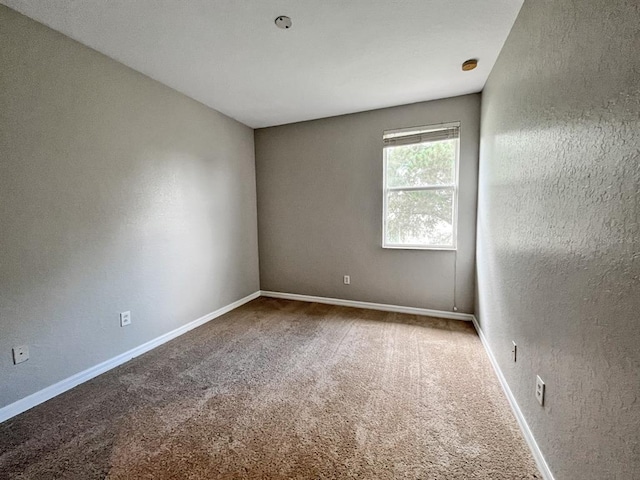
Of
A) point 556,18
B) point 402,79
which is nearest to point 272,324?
point 402,79

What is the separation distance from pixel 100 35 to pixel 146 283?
198 centimetres

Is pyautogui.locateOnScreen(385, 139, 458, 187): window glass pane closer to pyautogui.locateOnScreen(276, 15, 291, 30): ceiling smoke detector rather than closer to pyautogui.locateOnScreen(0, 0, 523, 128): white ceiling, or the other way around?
pyautogui.locateOnScreen(0, 0, 523, 128): white ceiling

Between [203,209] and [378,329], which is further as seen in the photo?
[203,209]

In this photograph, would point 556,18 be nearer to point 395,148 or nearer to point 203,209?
point 395,148

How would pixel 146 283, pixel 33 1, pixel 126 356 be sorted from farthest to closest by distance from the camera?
pixel 146 283, pixel 126 356, pixel 33 1

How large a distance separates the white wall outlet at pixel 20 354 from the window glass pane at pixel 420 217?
334 centimetres

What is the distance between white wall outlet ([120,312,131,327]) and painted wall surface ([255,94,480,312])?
78.1 inches

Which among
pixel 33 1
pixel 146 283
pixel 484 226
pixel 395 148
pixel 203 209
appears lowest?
pixel 146 283

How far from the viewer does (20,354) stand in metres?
1.77

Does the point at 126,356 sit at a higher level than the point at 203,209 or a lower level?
lower

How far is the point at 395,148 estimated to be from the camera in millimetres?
3303

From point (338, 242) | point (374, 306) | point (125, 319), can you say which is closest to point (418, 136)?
point (338, 242)

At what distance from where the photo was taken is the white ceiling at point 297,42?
1.71 metres

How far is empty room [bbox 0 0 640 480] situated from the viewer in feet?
3.42
